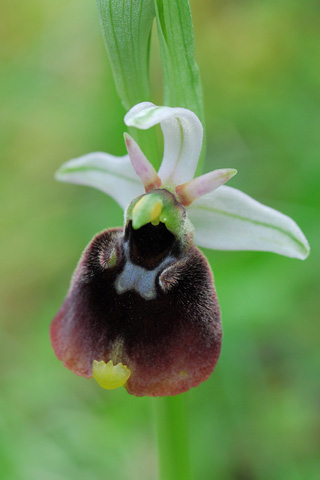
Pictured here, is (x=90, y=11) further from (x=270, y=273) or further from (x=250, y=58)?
(x=270, y=273)

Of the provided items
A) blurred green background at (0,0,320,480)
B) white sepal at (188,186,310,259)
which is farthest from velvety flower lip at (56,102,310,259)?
blurred green background at (0,0,320,480)

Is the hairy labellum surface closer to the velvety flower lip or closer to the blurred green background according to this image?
the velvety flower lip

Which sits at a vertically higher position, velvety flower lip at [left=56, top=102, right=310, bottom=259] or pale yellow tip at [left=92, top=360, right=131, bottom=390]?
velvety flower lip at [left=56, top=102, right=310, bottom=259]

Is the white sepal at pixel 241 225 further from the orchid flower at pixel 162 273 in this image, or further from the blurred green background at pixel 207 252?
the blurred green background at pixel 207 252

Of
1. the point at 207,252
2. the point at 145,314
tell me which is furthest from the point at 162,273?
the point at 207,252

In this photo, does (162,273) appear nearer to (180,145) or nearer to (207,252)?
(180,145)
